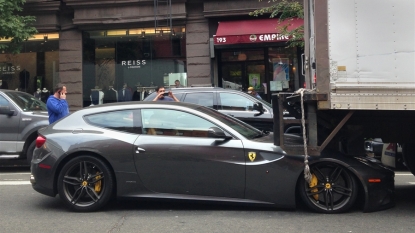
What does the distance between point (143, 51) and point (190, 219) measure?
12.8m

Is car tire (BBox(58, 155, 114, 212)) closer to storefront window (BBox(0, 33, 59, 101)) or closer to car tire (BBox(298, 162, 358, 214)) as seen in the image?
car tire (BBox(298, 162, 358, 214))

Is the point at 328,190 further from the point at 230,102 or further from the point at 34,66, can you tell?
the point at 34,66

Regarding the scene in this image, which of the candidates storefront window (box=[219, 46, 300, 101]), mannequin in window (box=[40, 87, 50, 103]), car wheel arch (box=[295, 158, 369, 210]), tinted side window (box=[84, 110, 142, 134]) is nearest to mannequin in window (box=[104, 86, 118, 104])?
mannequin in window (box=[40, 87, 50, 103])

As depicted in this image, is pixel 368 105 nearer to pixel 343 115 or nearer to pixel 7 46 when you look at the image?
pixel 343 115

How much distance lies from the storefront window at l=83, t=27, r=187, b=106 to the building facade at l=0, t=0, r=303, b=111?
0.04m

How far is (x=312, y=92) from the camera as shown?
656 centimetres

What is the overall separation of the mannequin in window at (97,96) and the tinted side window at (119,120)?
11.6m

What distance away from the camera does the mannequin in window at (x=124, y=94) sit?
18594 millimetres

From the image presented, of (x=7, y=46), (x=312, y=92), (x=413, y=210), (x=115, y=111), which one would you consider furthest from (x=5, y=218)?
(x=7, y=46)

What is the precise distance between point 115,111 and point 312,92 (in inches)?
107

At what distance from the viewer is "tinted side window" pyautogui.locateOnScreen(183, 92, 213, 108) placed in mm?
11430

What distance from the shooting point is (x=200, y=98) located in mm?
11484

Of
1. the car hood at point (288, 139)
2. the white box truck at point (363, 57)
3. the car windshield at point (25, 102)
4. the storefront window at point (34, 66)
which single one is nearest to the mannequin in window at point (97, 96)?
the storefront window at point (34, 66)

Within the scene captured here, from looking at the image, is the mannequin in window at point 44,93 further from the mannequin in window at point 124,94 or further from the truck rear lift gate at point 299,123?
the truck rear lift gate at point 299,123
